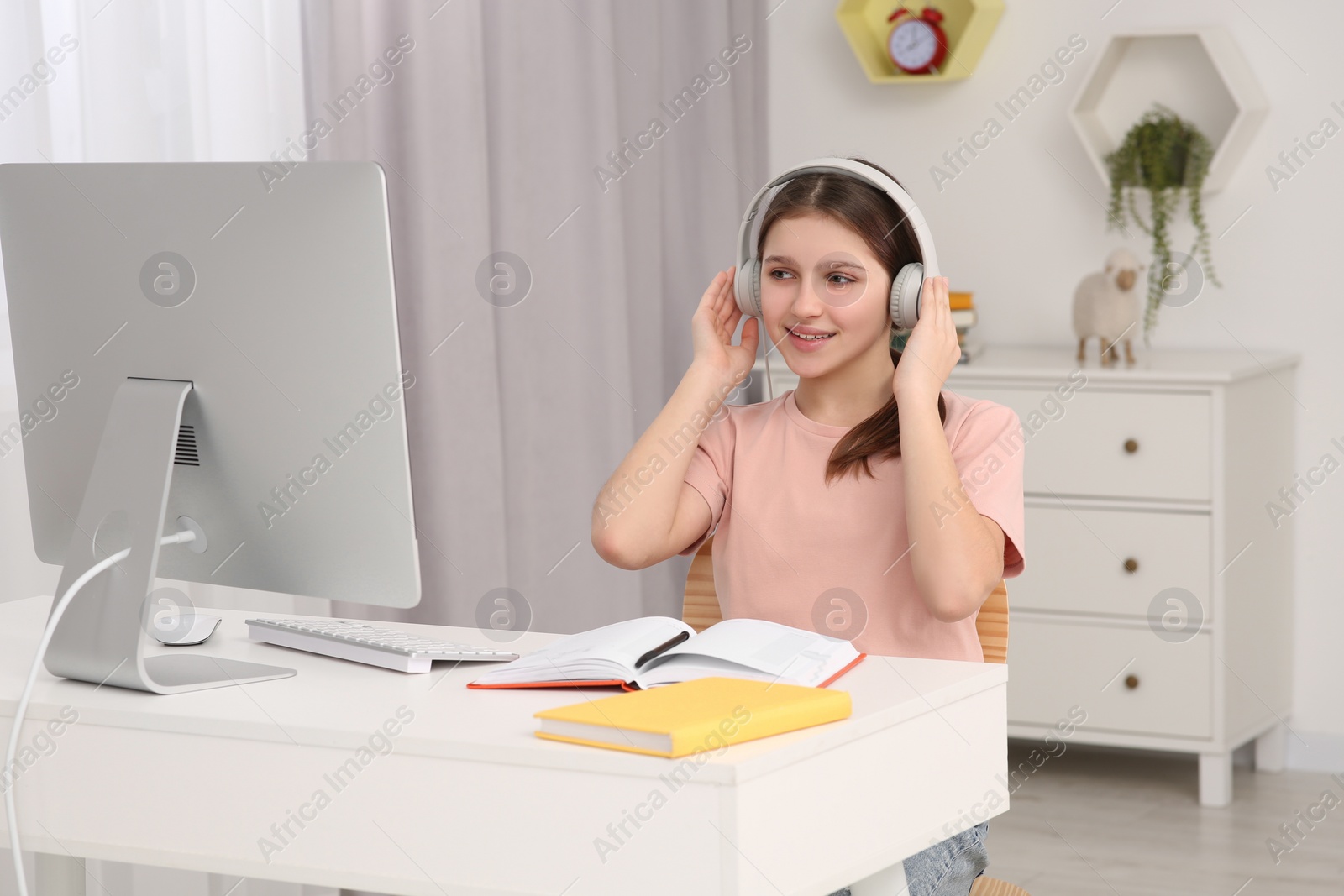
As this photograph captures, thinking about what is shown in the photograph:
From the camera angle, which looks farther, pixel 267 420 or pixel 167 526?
pixel 167 526

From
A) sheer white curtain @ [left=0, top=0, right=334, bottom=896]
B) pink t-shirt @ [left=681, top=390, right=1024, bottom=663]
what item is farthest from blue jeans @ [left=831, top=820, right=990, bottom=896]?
sheer white curtain @ [left=0, top=0, right=334, bottom=896]

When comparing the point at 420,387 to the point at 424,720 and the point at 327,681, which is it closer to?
the point at 327,681

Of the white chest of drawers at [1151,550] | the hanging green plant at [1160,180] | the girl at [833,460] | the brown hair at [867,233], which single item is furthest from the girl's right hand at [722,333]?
the hanging green plant at [1160,180]

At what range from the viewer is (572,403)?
3016mm

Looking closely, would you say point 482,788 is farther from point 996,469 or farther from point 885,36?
point 885,36

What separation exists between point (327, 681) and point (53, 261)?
1.62 feet

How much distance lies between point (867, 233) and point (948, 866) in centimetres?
75

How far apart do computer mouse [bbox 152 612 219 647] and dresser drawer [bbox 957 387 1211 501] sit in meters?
2.11

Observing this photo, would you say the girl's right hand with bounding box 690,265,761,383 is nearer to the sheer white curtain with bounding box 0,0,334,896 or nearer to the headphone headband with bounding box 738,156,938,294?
the headphone headband with bounding box 738,156,938,294

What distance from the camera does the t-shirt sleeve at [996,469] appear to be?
1.64 m

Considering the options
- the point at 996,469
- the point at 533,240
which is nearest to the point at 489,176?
the point at 533,240

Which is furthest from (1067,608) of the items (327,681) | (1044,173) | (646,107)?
(327,681)

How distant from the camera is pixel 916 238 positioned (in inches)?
68.3

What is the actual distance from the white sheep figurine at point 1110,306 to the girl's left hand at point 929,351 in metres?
1.83
